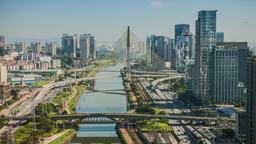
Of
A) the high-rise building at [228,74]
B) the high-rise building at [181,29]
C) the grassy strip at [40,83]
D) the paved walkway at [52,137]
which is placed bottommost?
the paved walkway at [52,137]

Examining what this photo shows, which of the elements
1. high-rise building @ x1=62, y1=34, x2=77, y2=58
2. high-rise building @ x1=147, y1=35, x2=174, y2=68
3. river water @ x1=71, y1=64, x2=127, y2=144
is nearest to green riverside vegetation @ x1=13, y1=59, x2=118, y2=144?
river water @ x1=71, y1=64, x2=127, y2=144

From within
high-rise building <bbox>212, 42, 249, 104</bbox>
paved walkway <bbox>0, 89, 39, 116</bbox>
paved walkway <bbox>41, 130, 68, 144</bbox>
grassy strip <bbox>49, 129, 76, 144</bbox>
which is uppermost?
high-rise building <bbox>212, 42, 249, 104</bbox>

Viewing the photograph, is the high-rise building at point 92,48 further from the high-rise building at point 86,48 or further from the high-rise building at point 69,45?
the high-rise building at point 69,45

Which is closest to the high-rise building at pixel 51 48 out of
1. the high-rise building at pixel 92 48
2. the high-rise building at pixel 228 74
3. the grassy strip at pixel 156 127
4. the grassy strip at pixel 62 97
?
the high-rise building at pixel 92 48

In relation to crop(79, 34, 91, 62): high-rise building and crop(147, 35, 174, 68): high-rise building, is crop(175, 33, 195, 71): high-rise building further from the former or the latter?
crop(79, 34, 91, 62): high-rise building

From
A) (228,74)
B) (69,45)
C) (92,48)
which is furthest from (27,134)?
(92,48)

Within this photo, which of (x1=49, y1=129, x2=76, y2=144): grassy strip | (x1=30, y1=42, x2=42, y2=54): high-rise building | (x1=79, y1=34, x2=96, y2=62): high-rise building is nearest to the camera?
(x1=49, y1=129, x2=76, y2=144): grassy strip
